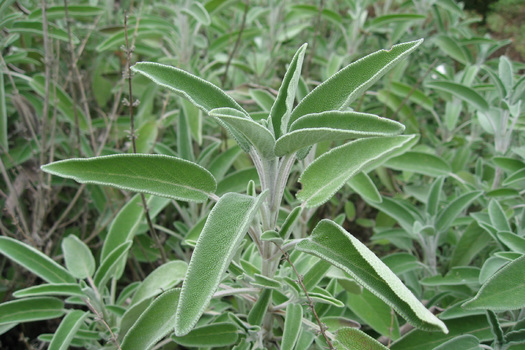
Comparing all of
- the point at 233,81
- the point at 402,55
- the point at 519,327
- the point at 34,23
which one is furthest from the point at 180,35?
the point at 519,327

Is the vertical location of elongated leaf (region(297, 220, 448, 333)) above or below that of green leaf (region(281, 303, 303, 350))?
above

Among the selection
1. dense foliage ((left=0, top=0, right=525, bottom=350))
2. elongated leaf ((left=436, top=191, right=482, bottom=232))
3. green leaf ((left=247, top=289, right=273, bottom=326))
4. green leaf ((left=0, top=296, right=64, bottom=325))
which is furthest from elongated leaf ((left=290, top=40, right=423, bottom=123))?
green leaf ((left=0, top=296, right=64, bottom=325))

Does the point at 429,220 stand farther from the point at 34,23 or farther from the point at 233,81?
the point at 34,23

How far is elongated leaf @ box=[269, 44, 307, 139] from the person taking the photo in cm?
76

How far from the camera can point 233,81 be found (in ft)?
7.22

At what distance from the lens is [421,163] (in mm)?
1465

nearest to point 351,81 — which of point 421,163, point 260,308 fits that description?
point 260,308

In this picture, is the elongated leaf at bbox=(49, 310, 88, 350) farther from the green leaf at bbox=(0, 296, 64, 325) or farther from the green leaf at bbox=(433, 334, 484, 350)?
the green leaf at bbox=(433, 334, 484, 350)

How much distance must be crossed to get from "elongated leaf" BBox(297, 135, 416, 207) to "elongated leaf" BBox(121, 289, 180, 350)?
1.16ft

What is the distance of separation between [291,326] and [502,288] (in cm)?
43

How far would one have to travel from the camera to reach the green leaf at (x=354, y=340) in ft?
2.65

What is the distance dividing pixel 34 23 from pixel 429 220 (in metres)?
1.58

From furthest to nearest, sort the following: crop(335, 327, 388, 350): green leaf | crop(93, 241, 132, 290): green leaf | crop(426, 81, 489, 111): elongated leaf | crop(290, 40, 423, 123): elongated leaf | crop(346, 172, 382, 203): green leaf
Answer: crop(426, 81, 489, 111): elongated leaf < crop(346, 172, 382, 203): green leaf < crop(93, 241, 132, 290): green leaf < crop(335, 327, 388, 350): green leaf < crop(290, 40, 423, 123): elongated leaf

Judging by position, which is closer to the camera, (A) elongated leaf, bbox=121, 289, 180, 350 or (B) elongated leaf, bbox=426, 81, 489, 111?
(A) elongated leaf, bbox=121, 289, 180, 350
